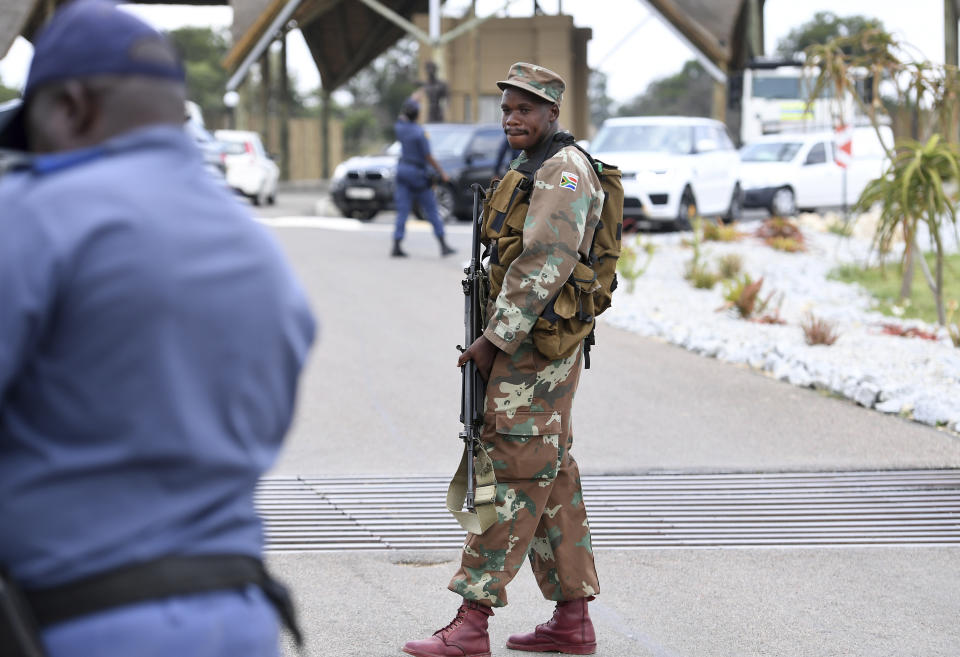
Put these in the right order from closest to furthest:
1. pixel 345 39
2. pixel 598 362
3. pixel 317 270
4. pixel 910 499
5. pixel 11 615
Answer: pixel 11 615 < pixel 910 499 < pixel 598 362 < pixel 317 270 < pixel 345 39

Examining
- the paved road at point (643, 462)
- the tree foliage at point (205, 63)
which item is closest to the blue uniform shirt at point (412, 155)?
the paved road at point (643, 462)

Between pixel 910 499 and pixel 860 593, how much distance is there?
1.54 metres

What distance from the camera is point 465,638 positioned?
168 inches

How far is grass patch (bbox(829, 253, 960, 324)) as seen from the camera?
1335 centimetres

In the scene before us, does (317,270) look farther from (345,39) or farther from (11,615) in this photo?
(345,39)

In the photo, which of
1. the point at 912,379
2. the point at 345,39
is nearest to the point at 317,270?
the point at 912,379

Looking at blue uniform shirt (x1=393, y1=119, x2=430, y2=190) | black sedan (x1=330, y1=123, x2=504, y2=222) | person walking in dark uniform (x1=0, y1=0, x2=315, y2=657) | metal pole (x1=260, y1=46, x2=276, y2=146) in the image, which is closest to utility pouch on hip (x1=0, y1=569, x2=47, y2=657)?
person walking in dark uniform (x1=0, y1=0, x2=315, y2=657)

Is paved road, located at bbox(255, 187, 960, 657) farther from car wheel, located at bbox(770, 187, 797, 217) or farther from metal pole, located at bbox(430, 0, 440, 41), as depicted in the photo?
metal pole, located at bbox(430, 0, 440, 41)

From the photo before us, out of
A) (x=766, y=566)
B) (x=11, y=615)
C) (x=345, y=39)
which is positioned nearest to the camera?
(x=11, y=615)

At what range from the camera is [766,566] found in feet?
17.8

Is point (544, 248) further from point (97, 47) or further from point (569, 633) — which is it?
point (97, 47)

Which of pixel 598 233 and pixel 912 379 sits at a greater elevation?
pixel 598 233

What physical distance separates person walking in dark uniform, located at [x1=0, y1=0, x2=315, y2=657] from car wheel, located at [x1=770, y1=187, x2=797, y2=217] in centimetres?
2394

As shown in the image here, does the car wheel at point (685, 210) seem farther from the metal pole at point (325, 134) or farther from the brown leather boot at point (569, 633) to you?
the metal pole at point (325, 134)
